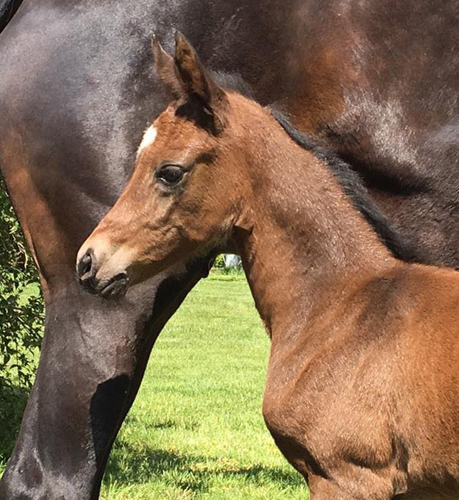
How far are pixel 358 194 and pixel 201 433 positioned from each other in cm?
A: 443

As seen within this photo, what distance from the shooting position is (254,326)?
15562mm

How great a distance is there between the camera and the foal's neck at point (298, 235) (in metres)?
3.48

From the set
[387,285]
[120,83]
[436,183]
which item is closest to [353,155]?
[436,183]

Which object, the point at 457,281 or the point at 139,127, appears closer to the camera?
the point at 457,281

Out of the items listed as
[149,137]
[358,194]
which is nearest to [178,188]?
[149,137]

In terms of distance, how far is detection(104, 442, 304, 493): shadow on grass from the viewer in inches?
238

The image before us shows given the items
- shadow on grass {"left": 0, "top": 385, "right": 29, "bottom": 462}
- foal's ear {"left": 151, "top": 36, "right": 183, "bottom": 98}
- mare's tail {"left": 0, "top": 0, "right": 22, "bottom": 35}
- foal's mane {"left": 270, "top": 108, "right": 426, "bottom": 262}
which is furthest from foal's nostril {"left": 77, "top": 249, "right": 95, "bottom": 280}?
shadow on grass {"left": 0, "top": 385, "right": 29, "bottom": 462}

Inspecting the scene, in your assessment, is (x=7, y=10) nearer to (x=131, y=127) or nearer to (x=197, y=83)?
(x=131, y=127)

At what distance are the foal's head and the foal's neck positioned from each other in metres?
0.06

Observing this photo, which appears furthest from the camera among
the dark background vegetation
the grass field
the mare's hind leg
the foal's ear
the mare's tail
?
the dark background vegetation

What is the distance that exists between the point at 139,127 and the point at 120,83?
17 centimetres

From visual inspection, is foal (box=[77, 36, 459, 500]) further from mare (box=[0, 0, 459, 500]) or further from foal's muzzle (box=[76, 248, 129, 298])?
mare (box=[0, 0, 459, 500])

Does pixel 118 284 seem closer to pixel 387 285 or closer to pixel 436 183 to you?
pixel 387 285

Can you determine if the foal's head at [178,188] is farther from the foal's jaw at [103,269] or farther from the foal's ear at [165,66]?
the foal's ear at [165,66]
